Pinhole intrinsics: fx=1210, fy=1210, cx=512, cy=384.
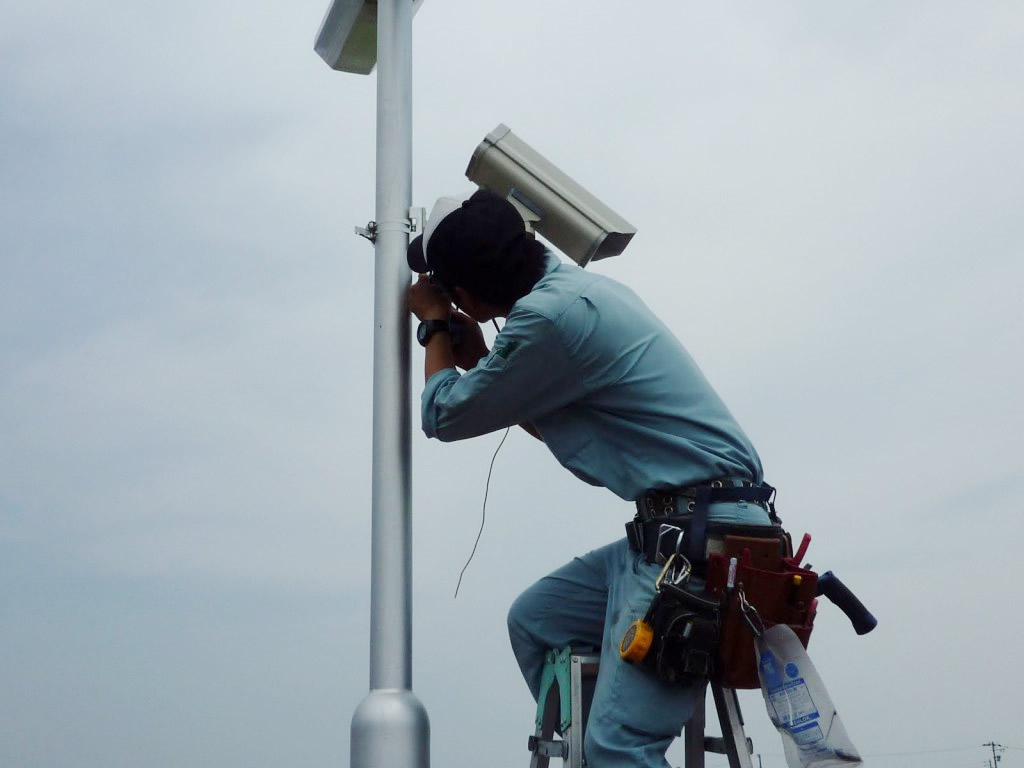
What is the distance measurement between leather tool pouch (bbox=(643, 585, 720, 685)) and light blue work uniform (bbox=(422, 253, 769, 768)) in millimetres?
73

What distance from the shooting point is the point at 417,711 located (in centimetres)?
349

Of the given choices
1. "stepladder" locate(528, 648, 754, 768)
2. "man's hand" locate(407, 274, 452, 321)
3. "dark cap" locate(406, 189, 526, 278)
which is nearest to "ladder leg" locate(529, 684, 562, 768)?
"stepladder" locate(528, 648, 754, 768)

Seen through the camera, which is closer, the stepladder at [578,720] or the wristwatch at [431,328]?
the stepladder at [578,720]

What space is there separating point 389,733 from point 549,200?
1.70 meters

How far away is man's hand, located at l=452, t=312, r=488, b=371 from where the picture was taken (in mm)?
3889

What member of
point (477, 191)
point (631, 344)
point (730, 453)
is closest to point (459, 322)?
point (477, 191)

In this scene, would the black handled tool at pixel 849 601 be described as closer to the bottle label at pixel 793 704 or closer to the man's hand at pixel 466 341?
the bottle label at pixel 793 704

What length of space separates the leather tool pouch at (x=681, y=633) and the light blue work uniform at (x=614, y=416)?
0.07 metres

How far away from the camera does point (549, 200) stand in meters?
3.87

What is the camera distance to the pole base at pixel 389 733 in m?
3.38

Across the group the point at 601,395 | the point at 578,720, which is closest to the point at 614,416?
the point at 601,395

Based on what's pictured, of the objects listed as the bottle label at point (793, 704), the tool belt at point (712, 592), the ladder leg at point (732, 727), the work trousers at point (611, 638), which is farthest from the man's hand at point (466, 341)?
the bottle label at point (793, 704)

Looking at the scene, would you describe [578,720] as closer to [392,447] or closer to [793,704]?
[793,704]

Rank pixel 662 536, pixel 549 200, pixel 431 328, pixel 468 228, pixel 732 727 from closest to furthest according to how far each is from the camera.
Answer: pixel 662 536
pixel 732 727
pixel 468 228
pixel 431 328
pixel 549 200
